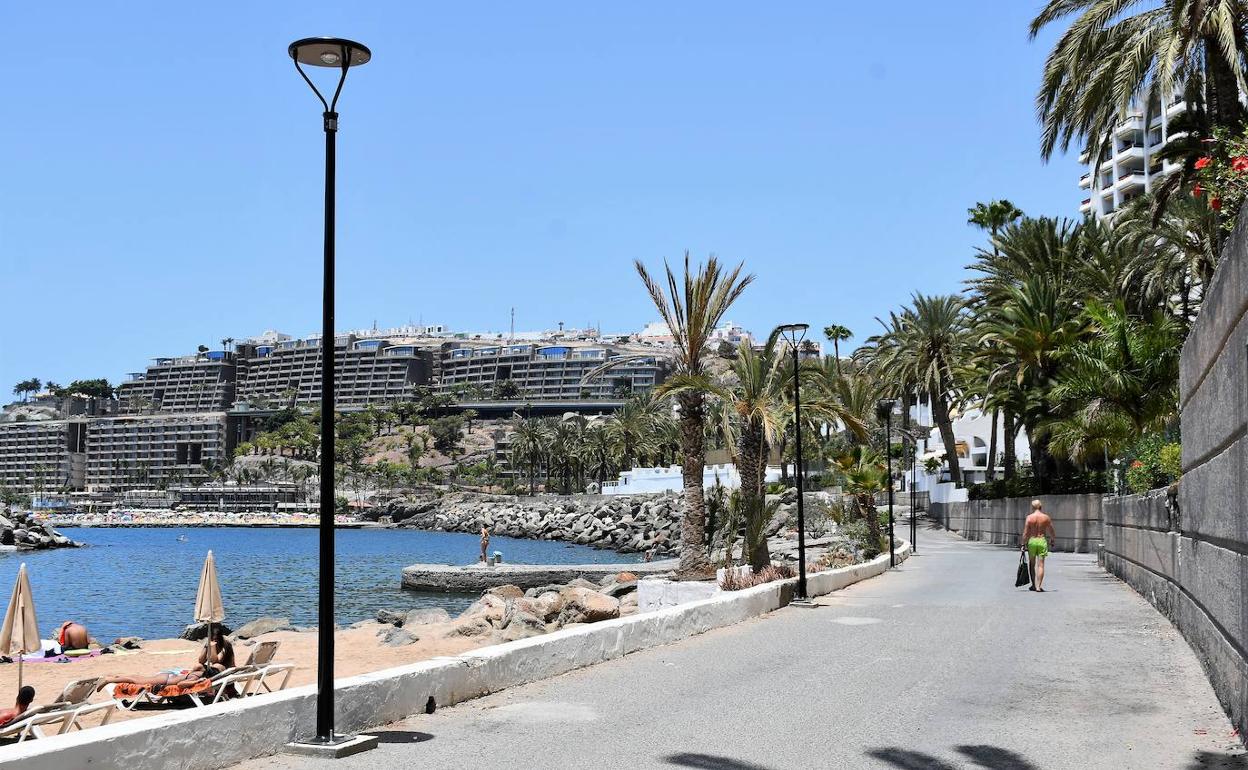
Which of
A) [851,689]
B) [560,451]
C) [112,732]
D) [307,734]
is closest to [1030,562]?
[851,689]

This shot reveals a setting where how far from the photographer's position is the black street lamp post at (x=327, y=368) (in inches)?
326

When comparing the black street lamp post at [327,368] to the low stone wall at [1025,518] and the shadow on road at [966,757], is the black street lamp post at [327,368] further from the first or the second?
the low stone wall at [1025,518]

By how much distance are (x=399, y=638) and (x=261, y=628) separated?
6305mm

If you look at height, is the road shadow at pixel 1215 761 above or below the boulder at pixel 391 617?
above

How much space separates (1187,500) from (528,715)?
6917mm

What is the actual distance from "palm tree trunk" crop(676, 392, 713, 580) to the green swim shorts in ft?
26.2

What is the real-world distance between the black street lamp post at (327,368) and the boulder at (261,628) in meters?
22.8

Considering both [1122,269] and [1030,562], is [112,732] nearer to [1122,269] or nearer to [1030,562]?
[1030,562]

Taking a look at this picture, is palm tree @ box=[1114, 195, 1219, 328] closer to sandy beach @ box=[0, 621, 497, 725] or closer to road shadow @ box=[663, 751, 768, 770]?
sandy beach @ box=[0, 621, 497, 725]

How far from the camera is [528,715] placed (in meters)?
9.70

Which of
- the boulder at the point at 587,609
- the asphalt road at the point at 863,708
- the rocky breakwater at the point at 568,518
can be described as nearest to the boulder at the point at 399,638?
the boulder at the point at 587,609

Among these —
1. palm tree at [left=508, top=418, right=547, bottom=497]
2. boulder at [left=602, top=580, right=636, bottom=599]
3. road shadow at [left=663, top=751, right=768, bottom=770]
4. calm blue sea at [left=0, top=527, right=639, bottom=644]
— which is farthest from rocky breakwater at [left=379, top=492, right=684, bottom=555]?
road shadow at [left=663, top=751, right=768, bottom=770]

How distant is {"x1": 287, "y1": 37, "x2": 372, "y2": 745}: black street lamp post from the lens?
27.2ft

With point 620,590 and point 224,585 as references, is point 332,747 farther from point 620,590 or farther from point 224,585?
point 224,585
